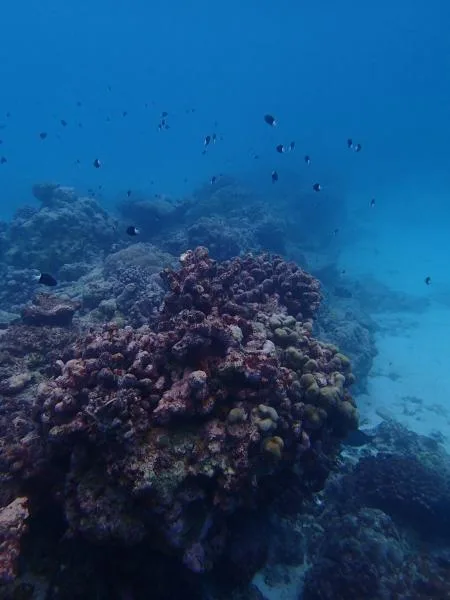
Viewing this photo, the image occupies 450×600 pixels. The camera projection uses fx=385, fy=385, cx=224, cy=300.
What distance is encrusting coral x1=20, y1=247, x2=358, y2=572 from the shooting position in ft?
14.4

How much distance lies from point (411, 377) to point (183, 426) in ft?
59.2

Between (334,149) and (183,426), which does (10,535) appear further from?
(334,149)

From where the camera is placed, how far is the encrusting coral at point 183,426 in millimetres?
4383

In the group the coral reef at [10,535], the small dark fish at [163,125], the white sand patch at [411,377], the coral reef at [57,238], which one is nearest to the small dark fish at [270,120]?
the small dark fish at [163,125]

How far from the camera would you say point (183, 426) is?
197 inches

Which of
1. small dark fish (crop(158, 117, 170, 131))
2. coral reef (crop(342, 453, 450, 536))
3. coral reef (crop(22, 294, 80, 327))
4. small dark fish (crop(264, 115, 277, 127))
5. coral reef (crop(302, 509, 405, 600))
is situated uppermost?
small dark fish (crop(158, 117, 170, 131))

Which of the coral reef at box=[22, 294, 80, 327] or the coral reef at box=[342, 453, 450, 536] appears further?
the coral reef at box=[22, 294, 80, 327]

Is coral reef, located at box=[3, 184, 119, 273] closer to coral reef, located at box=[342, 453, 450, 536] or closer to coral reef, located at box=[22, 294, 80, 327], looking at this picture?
coral reef, located at box=[22, 294, 80, 327]

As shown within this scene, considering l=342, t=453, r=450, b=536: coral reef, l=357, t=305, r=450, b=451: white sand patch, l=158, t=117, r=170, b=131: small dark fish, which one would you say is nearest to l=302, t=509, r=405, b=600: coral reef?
l=342, t=453, r=450, b=536: coral reef

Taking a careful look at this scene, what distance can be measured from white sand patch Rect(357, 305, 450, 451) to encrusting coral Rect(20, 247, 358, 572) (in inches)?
415

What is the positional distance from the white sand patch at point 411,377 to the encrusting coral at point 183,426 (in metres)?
10.5

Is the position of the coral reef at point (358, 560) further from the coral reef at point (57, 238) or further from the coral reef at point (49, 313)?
the coral reef at point (57, 238)

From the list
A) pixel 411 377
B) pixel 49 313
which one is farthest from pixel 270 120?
pixel 411 377

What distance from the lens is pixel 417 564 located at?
26.8 ft
